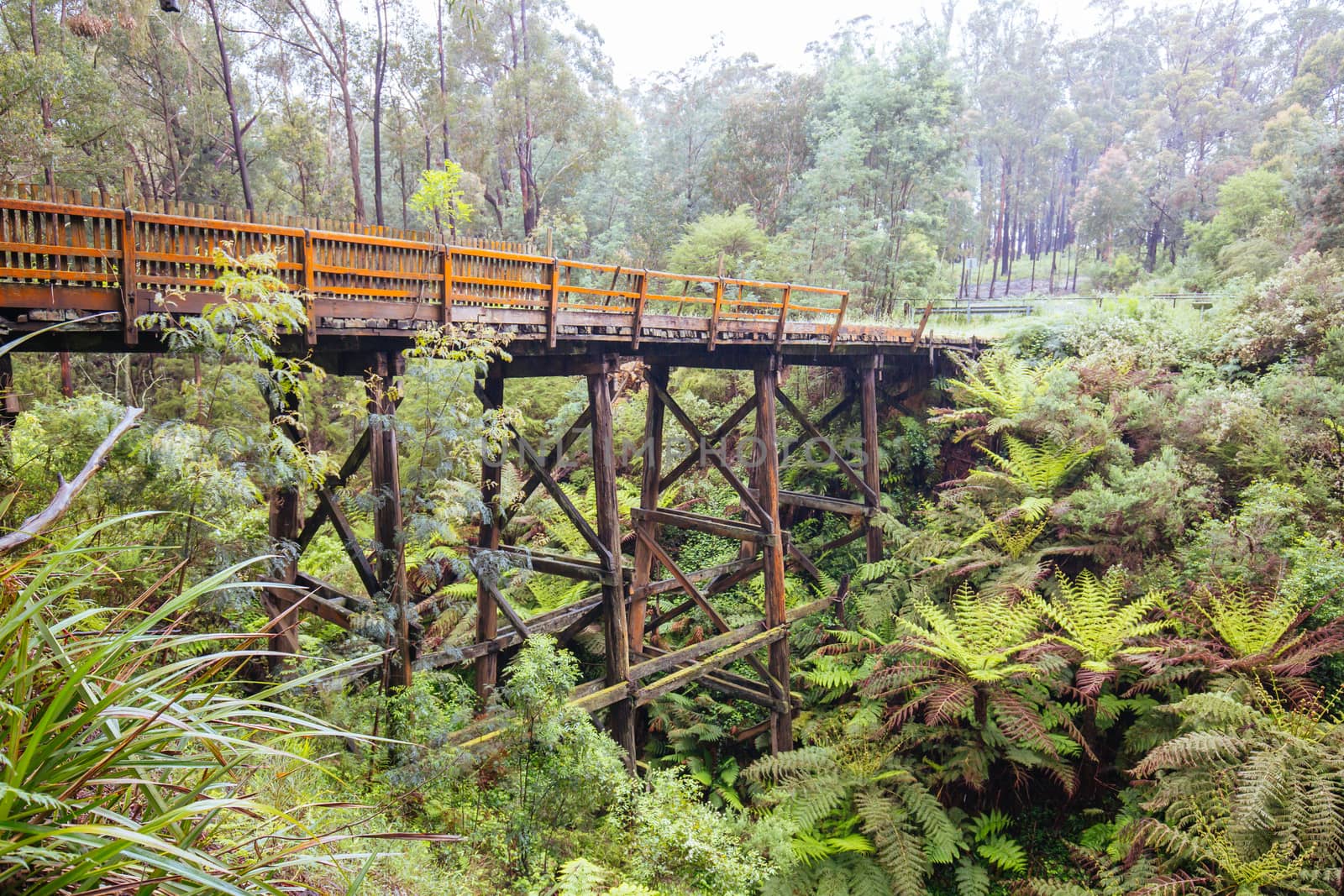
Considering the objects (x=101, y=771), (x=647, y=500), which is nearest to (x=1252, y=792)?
(x=101, y=771)

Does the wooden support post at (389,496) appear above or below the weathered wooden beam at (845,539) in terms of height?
above

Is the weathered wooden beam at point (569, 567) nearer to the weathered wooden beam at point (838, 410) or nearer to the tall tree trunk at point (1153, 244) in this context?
the weathered wooden beam at point (838, 410)

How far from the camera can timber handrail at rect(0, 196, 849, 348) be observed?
3662 mm

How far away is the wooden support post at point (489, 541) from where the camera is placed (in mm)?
6629

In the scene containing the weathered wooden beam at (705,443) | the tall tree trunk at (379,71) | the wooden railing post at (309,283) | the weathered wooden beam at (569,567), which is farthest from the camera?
the tall tree trunk at (379,71)

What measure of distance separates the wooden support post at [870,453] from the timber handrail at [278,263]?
5451mm

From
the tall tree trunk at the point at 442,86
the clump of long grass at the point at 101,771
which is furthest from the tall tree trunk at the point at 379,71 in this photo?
the clump of long grass at the point at 101,771

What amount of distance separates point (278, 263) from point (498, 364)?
90.4 inches

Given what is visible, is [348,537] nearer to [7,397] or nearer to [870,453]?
[7,397]

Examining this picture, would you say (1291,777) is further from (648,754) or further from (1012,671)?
(648,754)

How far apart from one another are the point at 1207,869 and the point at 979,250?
44868 mm

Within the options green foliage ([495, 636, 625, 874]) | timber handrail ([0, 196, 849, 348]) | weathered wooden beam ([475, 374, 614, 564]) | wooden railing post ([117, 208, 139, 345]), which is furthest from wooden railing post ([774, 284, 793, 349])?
wooden railing post ([117, 208, 139, 345])

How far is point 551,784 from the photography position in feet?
16.0

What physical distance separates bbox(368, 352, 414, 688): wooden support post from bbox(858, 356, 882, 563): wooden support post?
7046 mm
